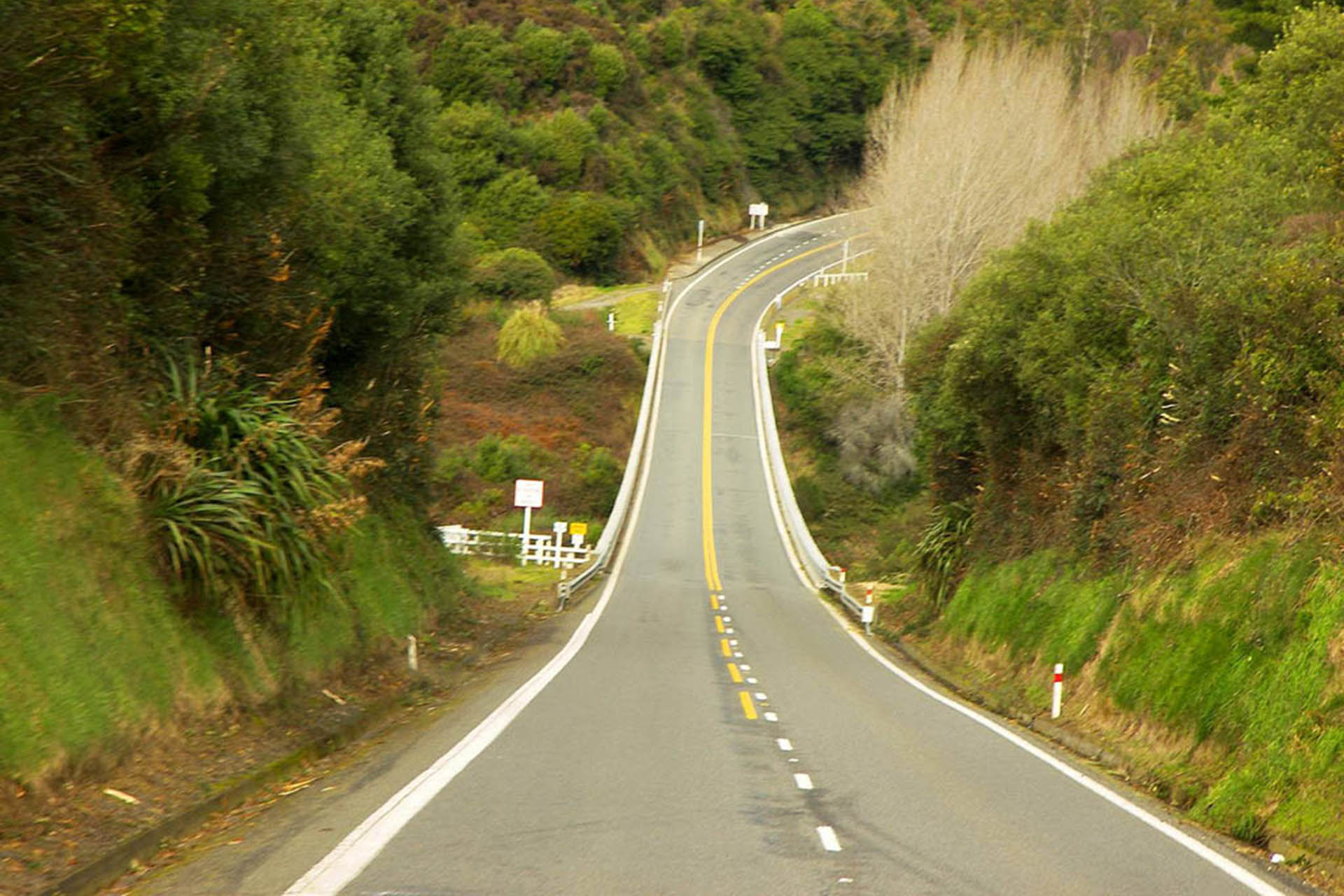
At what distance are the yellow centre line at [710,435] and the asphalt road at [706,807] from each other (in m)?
2.43

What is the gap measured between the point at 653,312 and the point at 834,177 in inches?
1665

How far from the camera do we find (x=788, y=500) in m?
53.4

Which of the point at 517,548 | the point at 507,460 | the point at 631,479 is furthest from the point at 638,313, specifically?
the point at 517,548

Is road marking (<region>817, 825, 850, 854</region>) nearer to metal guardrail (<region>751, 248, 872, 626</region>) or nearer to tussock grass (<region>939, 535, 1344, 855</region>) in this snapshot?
tussock grass (<region>939, 535, 1344, 855</region>)

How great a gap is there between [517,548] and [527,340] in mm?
24616

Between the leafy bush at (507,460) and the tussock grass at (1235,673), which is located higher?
the leafy bush at (507,460)

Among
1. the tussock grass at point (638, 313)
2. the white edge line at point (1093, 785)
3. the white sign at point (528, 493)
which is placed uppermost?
the tussock grass at point (638, 313)

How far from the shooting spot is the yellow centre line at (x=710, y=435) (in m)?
44.3

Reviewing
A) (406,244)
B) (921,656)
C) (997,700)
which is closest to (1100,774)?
(997,700)

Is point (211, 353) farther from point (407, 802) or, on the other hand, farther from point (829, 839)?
point (829, 839)

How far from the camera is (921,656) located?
86.8ft

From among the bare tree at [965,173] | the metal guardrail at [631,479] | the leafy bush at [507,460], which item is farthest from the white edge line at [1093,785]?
the bare tree at [965,173]

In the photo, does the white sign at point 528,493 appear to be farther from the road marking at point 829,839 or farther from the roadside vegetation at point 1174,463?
the road marking at point 829,839

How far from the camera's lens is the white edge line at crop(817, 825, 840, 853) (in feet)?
31.8
